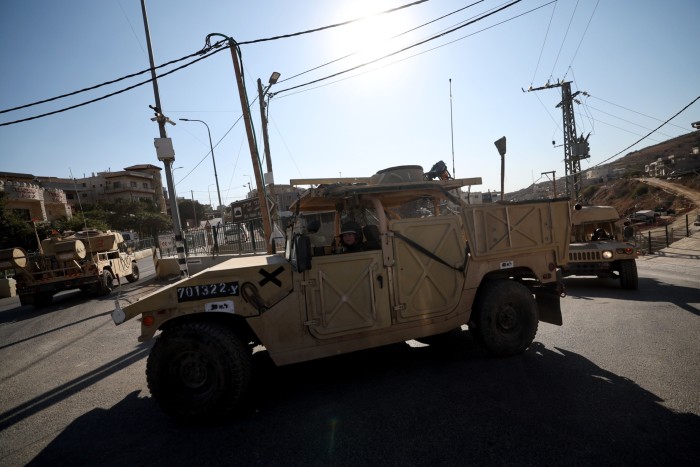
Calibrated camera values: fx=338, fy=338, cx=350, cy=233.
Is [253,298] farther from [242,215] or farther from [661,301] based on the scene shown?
[242,215]

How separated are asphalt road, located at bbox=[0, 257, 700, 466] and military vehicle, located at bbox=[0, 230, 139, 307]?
7.25 metres

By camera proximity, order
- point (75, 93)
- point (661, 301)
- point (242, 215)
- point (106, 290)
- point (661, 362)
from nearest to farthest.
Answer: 1. point (661, 362)
2. point (661, 301)
3. point (75, 93)
4. point (106, 290)
5. point (242, 215)

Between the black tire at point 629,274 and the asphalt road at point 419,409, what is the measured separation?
2378 mm

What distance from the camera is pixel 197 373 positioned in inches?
125

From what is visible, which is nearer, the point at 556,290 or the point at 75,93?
the point at 556,290

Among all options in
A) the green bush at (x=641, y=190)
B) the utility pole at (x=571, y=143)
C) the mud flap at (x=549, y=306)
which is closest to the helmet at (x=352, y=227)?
the mud flap at (x=549, y=306)

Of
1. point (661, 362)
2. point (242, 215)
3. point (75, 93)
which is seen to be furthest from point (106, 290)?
point (661, 362)

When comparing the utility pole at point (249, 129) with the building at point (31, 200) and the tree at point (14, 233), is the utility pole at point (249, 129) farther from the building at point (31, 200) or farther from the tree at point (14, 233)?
the building at point (31, 200)

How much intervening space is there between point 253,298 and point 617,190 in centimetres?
5827

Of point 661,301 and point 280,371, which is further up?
point 280,371

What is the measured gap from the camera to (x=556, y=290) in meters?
4.31

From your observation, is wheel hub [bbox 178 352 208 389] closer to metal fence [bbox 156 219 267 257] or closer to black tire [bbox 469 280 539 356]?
black tire [bbox 469 280 539 356]

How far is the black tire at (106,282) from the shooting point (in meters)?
11.8

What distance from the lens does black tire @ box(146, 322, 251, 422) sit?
3.09 m
